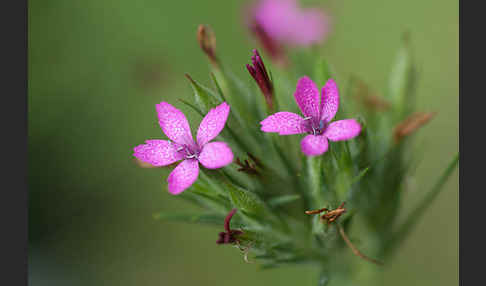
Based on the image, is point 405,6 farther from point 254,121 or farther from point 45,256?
point 45,256

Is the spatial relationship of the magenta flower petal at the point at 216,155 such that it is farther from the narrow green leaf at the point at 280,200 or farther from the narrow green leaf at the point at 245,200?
the narrow green leaf at the point at 280,200

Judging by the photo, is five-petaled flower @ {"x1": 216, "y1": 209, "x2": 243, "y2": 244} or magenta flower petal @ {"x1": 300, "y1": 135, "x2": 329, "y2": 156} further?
five-petaled flower @ {"x1": 216, "y1": 209, "x2": 243, "y2": 244}

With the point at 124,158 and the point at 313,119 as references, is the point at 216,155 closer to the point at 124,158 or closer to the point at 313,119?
the point at 313,119

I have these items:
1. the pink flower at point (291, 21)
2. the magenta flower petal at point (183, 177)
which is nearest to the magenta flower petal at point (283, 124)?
the magenta flower petal at point (183, 177)

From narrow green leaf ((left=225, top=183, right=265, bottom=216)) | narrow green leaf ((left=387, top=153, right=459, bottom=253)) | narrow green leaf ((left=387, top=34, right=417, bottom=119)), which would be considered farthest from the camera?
narrow green leaf ((left=387, top=34, right=417, bottom=119))

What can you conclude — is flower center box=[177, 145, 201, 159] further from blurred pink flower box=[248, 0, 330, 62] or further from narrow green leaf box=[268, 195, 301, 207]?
blurred pink flower box=[248, 0, 330, 62]

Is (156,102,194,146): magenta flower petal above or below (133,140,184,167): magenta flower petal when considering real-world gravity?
above

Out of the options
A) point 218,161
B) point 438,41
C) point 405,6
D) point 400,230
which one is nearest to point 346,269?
point 400,230

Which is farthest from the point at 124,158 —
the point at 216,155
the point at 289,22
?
the point at 216,155

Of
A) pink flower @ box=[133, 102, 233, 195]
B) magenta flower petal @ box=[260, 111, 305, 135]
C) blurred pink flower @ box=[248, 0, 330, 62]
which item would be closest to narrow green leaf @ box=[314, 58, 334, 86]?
magenta flower petal @ box=[260, 111, 305, 135]

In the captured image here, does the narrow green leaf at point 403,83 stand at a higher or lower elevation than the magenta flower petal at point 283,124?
higher
